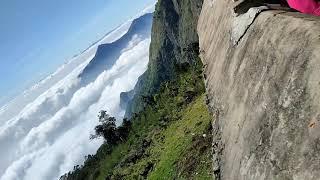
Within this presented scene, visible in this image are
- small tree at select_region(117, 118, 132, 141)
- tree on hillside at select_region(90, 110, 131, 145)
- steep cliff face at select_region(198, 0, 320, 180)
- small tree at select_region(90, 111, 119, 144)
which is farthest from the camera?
small tree at select_region(117, 118, 132, 141)

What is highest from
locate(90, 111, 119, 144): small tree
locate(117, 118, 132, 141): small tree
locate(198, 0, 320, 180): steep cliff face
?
locate(198, 0, 320, 180): steep cliff face

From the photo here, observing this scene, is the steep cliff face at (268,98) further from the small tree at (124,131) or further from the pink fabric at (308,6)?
the small tree at (124,131)

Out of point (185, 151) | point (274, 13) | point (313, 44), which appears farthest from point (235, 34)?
point (185, 151)

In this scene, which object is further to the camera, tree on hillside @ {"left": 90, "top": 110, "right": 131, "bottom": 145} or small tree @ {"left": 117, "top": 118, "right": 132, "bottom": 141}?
small tree @ {"left": 117, "top": 118, "right": 132, "bottom": 141}

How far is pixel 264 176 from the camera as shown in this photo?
3.95 meters

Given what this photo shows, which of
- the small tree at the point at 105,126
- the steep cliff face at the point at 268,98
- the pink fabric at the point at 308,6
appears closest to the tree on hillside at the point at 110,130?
the small tree at the point at 105,126

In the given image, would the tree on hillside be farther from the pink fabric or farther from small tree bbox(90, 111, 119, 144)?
the pink fabric

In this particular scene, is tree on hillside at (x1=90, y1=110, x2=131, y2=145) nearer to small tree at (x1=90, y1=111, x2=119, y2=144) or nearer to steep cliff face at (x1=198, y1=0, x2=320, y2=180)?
small tree at (x1=90, y1=111, x2=119, y2=144)

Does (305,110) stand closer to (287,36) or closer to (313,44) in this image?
(313,44)

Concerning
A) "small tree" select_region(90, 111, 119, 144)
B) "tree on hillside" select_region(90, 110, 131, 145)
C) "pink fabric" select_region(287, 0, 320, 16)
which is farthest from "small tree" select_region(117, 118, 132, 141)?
"pink fabric" select_region(287, 0, 320, 16)

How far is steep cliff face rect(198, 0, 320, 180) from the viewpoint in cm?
343

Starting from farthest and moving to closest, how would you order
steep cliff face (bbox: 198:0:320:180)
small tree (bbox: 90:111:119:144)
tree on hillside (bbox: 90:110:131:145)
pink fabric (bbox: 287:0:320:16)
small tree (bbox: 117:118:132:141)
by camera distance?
small tree (bbox: 117:118:132:141), tree on hillside (bbox: 90:110:131:145), small tree (bbox: 90:111:119:144), pink fabric (bbox: 287:0:320:16), steep cliff face (bbox: 198:0:320:180)

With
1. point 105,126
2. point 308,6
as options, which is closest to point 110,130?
point 105,126

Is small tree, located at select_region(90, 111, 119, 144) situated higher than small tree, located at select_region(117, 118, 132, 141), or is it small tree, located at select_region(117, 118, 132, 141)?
small tree, located at select_region(90, 111, 119, 144)
